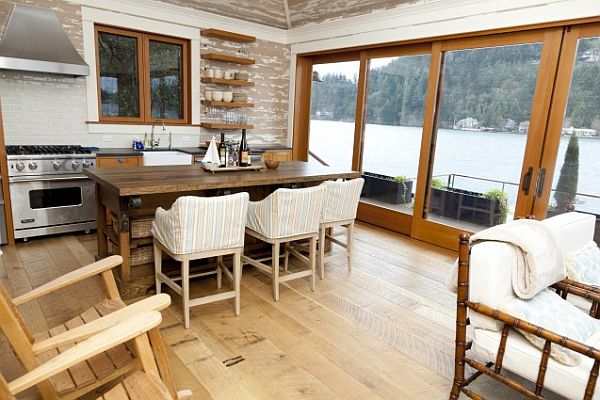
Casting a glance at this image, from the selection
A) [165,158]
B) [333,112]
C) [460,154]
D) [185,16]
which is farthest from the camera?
[333,112]

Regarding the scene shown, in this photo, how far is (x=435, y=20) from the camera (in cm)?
429

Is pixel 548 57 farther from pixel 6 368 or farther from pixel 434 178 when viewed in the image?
pixel 6 368

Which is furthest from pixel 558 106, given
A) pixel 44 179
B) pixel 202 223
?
pixel 44 179

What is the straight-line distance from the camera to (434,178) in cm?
469

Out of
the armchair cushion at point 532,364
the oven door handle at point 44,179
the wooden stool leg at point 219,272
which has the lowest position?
the wooden stool leg at point 219,272

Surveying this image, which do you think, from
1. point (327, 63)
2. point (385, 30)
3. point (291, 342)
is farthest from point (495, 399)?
point (327, 63)

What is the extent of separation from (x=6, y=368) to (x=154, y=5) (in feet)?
14.4

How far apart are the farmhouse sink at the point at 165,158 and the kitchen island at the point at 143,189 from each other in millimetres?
1473

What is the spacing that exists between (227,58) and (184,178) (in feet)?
10.6

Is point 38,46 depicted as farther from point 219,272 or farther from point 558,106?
point 558,106

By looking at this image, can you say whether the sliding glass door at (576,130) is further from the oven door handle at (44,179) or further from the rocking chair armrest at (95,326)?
the oven door handle at (44,179)

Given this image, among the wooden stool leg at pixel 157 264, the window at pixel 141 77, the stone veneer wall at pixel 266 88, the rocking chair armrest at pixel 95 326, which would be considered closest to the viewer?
the rocking chair armrest at pixel 95 326

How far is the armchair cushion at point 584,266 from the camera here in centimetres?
232

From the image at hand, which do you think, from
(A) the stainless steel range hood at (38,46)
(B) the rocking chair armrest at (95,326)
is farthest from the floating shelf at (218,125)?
(B) the rocking chair armrest at (95,326)
